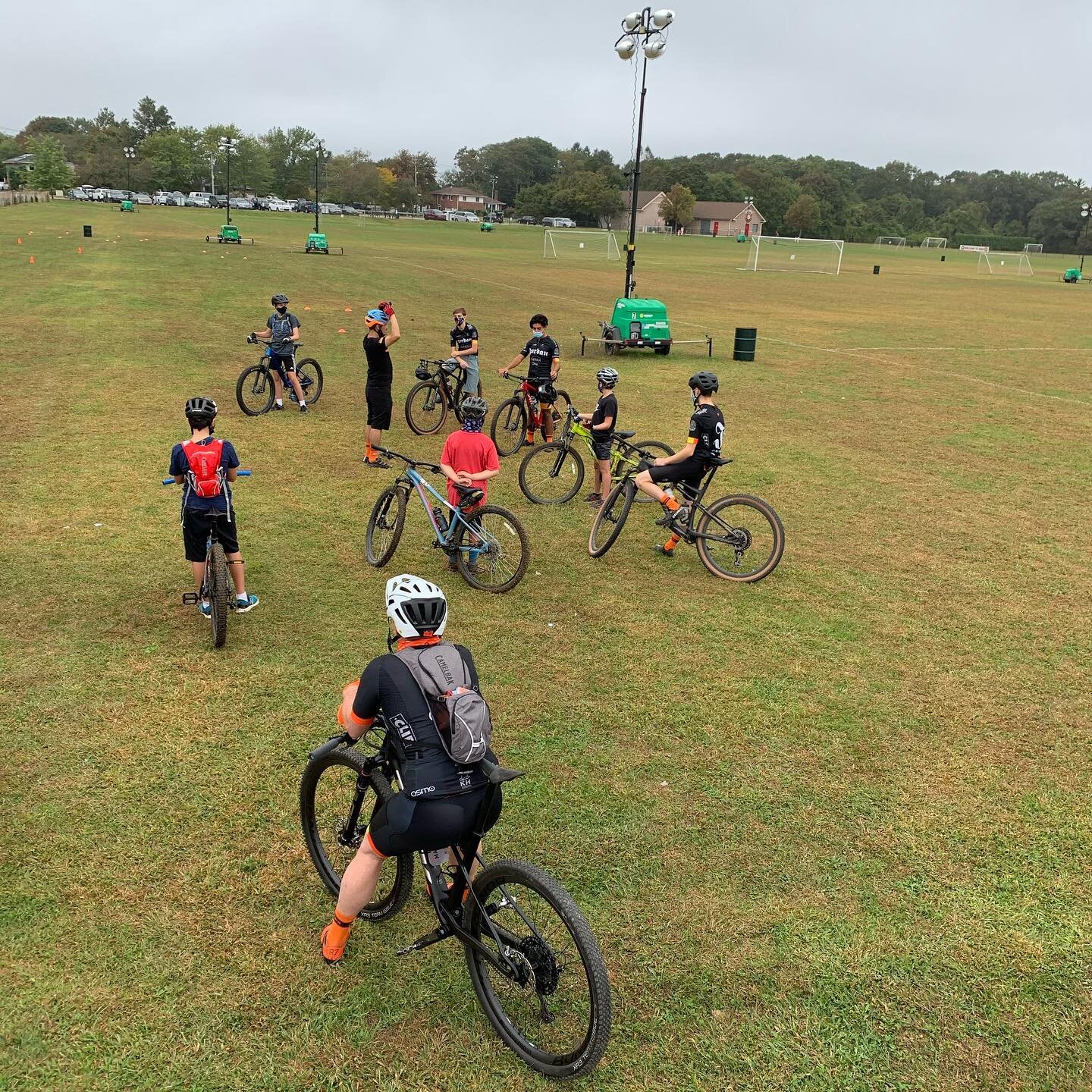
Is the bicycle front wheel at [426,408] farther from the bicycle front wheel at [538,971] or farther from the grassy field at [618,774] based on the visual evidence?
the bicycle front wheel at [538,971]

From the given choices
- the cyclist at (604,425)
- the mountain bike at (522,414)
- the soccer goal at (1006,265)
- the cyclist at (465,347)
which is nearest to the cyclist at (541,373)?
the mountain bike at (522,414)

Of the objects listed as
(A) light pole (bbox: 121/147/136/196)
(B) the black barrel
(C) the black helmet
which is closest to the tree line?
(A) light pole (bbox: 121/147/136/196)

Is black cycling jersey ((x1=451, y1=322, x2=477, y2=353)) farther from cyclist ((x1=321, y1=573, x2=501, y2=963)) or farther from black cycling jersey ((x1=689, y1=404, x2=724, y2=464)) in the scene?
cyclist ((x1=321, y1=573, x2=501, y2=963))

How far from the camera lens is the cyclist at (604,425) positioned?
10.6m

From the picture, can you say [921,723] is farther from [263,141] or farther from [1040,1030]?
[263,141]

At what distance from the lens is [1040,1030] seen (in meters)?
4.20

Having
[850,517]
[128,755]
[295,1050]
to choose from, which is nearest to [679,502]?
[850,517]

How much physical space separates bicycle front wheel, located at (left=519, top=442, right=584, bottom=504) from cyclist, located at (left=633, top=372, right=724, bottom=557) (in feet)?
6.78

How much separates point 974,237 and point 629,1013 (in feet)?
509

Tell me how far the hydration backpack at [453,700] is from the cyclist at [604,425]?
22.0 feet

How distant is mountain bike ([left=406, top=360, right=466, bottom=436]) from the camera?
15.0m

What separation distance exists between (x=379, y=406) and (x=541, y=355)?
2.66 m

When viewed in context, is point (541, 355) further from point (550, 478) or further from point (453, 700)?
point (453, 700)

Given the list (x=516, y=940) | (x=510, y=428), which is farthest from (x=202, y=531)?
(x=510, y=428)
